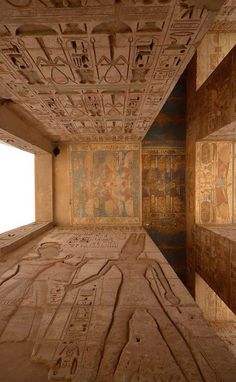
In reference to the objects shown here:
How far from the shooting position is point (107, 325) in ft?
7.51

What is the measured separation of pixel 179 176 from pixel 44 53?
638 cm

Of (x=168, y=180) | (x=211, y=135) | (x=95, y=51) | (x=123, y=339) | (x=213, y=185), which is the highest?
(x=95, y=51)

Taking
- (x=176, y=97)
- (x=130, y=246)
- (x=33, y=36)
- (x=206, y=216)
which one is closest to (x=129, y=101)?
(x=33, y=36)

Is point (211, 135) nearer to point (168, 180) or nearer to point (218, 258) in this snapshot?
point (168, 180)

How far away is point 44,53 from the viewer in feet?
9.46

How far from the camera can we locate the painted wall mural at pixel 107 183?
7.62 metres

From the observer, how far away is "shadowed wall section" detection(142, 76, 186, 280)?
27.8 feet

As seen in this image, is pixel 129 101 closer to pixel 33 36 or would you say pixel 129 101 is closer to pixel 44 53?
pixel 44 53

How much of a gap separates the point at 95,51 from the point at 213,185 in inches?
212

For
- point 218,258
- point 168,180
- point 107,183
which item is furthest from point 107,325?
point 168,180

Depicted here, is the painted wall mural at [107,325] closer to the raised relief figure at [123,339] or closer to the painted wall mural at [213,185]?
the raised relief figure at [123,339]

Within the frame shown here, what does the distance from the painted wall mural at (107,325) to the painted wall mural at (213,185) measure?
11.8 ft

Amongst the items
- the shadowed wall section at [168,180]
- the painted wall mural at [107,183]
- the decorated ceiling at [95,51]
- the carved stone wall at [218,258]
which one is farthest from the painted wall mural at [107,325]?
the shadowed wall section at [168,180]

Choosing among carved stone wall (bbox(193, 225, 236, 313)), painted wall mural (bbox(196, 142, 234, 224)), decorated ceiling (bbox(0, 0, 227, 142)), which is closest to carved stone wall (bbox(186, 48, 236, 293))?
painted wall mural (bbox(196, 142, 234, 224))
